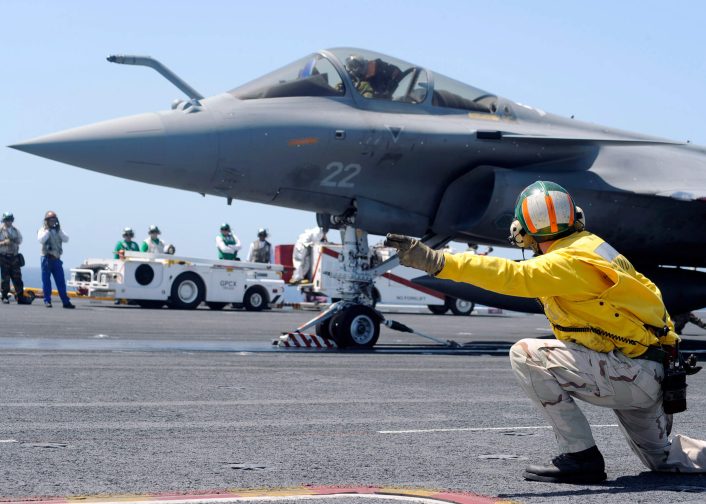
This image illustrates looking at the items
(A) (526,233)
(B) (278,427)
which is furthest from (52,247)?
(A) (526,233)

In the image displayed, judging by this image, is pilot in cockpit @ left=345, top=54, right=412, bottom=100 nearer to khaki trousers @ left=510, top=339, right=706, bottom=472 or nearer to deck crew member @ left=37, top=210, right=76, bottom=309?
khaki trousers @ left=510, top=339, right=706, bottom=472

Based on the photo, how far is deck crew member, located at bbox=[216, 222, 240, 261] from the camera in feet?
86.9

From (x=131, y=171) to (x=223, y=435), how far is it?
5.83 metres

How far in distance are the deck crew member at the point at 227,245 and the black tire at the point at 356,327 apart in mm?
13673

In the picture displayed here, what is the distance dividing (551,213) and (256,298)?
21317 millimetres

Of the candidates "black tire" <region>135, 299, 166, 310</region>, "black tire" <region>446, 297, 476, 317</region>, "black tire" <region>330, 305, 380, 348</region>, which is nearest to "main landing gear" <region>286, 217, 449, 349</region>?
"black tire" <region>330, 305, 380, 348</region>

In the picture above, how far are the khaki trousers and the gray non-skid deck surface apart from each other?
0.27 m

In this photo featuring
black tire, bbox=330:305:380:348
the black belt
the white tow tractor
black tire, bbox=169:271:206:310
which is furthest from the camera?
black tire, bbox=169:271:206:310

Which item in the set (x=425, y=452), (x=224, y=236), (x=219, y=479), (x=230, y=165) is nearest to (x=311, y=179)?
(x=230, y=165)

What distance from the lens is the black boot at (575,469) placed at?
4793 mm

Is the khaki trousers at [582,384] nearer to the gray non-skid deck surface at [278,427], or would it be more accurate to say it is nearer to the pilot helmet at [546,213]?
the gray non-skid deck surface at [278,427]

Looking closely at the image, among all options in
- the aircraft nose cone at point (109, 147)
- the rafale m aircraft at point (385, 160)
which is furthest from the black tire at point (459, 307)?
the aircraft nose cone at point (109, 147)

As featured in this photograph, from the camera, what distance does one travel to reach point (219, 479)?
4625 mm

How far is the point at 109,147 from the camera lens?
1109 centimetres
